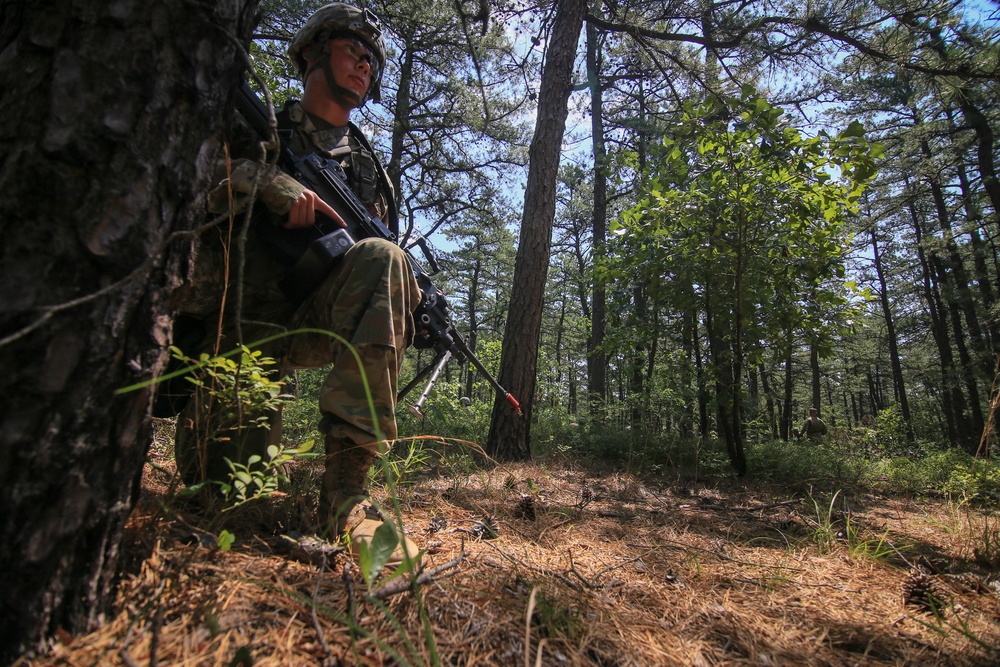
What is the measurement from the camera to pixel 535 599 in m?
0.99

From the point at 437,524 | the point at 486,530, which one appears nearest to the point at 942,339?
the point at 486,530

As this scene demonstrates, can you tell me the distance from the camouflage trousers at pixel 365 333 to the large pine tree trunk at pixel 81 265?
24.4 inches

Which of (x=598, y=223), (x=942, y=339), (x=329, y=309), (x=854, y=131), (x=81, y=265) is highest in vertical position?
(x=598, y=223)

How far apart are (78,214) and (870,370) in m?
38.7

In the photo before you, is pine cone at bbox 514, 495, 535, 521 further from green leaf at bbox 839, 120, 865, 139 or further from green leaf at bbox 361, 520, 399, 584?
green leaf at bbox 839, 120, 865, 139

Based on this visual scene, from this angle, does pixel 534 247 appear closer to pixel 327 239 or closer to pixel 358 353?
pixel 327 239

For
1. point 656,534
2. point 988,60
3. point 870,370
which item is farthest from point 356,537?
point 870,370

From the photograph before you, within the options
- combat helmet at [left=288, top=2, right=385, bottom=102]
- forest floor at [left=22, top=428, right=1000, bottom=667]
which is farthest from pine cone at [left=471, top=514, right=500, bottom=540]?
combat helmet at [left=288, top=2, right=385, bottom=102]

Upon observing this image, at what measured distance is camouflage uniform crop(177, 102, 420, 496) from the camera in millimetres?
1474

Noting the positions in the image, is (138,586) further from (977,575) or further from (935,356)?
(935,356)

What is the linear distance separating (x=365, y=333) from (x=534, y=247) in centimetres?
314

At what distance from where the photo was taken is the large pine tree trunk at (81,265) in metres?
0.68

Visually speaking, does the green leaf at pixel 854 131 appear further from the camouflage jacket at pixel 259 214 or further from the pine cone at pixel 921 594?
the camouflage jacket at pixel 259 214

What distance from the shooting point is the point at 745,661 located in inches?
39.1
